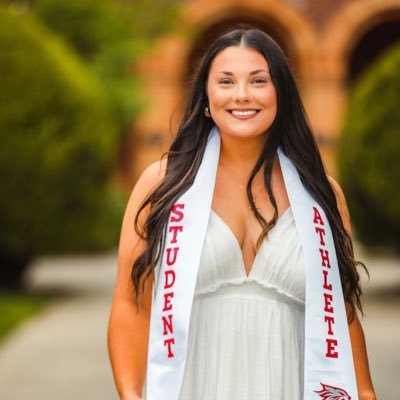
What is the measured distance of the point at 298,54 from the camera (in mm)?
23469

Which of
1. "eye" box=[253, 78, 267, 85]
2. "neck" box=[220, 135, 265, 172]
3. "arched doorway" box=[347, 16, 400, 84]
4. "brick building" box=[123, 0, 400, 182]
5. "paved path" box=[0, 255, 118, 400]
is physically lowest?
"neck" box=[220, 135, 265, 172]

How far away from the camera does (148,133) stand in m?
23.4

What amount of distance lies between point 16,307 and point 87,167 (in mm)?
2026

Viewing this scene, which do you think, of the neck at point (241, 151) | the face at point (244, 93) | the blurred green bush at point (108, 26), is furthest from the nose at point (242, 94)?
the blurred green bush at point (108, 26)

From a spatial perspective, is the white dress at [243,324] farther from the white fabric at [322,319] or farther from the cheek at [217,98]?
the cheek at [217,98]

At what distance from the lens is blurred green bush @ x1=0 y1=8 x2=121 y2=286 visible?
1355cm

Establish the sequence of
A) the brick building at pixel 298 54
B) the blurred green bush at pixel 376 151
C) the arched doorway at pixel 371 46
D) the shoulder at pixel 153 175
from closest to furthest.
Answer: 1. the shoulder at pixel 153 175
2. the blurred green bush at pixel 376 151
3. the brick building at pixel 298 54
4. the arched doorway at pixel 371 46

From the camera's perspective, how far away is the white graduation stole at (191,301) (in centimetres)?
305

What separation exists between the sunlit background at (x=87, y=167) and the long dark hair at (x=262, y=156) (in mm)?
1699

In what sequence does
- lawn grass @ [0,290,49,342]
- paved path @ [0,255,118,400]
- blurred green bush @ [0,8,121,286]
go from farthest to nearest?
blurred green bush @ [0,8,121,286] < lawn grass @ [0,290,49,342] < paved path @ [0,255,118,400]

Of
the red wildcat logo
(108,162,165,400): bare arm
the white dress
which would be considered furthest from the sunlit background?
the red wildcat logo

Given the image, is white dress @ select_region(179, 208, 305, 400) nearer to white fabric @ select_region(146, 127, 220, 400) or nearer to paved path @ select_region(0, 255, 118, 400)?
white fabric @ select_region(146, 127, 220, 400)

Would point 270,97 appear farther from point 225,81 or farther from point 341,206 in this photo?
point 341,206

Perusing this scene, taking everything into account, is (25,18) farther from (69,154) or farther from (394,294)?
(394,294)
